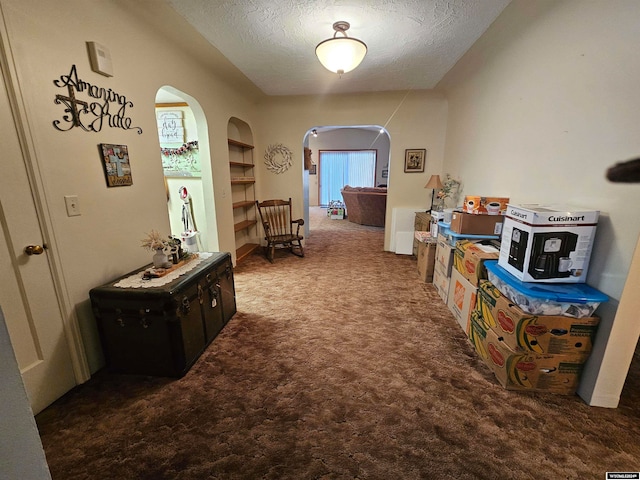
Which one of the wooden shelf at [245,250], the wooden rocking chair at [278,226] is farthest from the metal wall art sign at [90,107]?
the wooden shelf at [245,250]

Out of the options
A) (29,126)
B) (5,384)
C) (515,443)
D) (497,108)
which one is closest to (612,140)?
(497,108)

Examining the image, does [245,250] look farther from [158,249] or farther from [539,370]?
[539,370]

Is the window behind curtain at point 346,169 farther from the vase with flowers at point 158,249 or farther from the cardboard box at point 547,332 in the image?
the cardboard box at point 547,332

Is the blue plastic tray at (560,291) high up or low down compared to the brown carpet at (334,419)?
up

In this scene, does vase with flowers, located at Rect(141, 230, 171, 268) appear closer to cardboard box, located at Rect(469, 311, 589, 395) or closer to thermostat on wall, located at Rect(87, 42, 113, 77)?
thermostat on wall, located at Rect(87, 42, 113, 77)

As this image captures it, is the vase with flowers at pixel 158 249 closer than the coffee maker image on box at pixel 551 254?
No

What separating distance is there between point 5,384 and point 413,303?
269cm

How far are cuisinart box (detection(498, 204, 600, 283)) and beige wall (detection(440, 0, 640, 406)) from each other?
73 millimetres

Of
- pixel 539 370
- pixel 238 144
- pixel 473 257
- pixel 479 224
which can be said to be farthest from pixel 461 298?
pixel 238 144

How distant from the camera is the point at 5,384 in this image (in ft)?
1.65

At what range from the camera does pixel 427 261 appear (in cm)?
313

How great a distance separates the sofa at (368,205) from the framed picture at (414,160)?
209 centimetres

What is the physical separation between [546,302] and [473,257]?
624 millimetres

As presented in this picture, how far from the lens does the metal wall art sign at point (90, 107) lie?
1.55m
